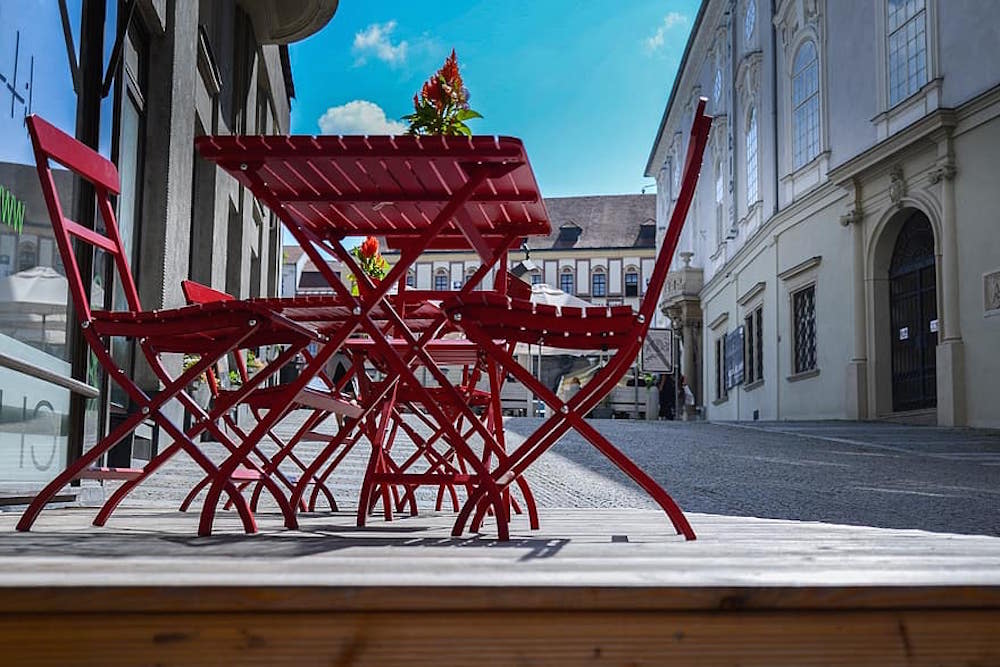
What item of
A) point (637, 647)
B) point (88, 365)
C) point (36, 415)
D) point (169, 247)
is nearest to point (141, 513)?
point (36, 415)

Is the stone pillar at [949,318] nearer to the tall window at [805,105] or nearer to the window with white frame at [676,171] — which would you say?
the tall window at [805,105]

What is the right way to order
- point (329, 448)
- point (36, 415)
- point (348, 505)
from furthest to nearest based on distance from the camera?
1. point (348, 505)
2. point (36, 415)
3. point (329, 448)

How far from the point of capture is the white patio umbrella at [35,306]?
445 cm

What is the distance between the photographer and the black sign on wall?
2695cm

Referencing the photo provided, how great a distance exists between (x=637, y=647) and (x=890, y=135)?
1704 centimetres

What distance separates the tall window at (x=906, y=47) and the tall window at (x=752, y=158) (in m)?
7.84

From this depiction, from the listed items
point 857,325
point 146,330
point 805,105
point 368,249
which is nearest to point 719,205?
point 805,105

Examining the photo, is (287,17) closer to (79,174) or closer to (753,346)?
(79,174)

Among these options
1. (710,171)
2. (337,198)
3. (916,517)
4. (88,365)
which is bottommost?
(916,517)

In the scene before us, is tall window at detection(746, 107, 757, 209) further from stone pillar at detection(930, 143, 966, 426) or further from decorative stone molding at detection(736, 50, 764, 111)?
stone pillar at detection(930, 143, 966, 426)

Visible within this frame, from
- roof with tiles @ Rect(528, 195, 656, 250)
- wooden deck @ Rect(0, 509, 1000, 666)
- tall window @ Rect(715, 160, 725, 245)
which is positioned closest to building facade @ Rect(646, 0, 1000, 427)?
tall window @ Rect(715, 160, 725, 245)

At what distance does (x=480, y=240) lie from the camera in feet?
11.6

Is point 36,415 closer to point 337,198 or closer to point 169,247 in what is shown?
point 337,198

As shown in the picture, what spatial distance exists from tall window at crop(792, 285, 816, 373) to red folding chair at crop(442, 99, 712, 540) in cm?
1856
